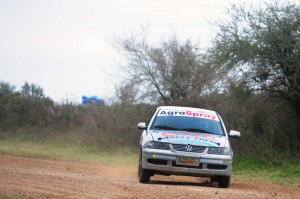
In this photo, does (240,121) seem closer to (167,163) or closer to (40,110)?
(167,163)

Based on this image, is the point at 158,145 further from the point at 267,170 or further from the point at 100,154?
the point at 100,154

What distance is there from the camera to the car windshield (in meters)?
15.2

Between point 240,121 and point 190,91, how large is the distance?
5390 millimetres

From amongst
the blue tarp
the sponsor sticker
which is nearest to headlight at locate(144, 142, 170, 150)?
the sponsor sticker

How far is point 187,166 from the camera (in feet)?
45.3

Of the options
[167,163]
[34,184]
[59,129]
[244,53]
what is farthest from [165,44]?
[34,184]

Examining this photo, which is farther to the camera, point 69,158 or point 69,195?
point 69,158

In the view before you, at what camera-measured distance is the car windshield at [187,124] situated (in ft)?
49.9

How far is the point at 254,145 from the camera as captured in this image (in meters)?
22.6

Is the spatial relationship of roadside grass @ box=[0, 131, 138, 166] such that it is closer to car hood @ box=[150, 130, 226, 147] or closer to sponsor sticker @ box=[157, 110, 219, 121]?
sponsor sticker @ box=[157, 110, 219, 121]

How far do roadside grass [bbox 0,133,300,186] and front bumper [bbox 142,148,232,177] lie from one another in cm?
447

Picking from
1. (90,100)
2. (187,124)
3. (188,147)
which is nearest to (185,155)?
(188,147)

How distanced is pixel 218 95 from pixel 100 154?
5676 mm

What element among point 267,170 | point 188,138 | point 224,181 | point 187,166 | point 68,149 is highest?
point 188,138
